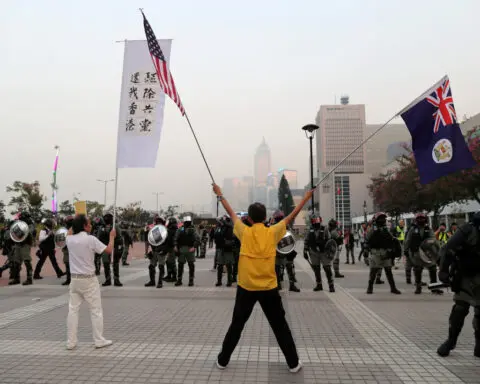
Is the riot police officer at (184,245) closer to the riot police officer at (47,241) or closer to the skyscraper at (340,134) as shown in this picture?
the riot police officer at (47,241)

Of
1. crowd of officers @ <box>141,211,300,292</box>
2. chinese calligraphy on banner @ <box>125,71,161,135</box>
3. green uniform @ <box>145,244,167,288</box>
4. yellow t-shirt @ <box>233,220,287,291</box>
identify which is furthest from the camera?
crowd of officers @ <box>141,211,300,292</box>

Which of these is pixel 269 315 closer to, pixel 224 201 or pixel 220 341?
pixel 224 201

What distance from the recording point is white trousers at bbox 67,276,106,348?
5004 millimetres

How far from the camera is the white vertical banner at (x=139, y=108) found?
21.5 feet

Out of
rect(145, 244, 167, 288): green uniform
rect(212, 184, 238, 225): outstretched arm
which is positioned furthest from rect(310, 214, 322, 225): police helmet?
rect(212, 184, 238, 225): outstretched arm

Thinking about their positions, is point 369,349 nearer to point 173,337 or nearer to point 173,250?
point 173,337

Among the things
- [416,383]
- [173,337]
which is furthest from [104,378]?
[416,383]

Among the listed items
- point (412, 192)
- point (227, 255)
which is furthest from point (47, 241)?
point (412, 192)

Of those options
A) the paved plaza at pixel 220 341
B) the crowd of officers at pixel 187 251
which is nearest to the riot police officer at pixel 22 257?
the paved plaza at pixel 220 341

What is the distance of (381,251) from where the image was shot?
9.20 m

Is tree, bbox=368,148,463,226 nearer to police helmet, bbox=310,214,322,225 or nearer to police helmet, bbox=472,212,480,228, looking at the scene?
police helmet, bbox=310,214,322,225

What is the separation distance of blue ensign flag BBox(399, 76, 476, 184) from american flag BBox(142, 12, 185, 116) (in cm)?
401

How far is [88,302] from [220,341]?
5.99 ft

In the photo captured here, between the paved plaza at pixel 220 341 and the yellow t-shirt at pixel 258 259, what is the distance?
0.96 metres
